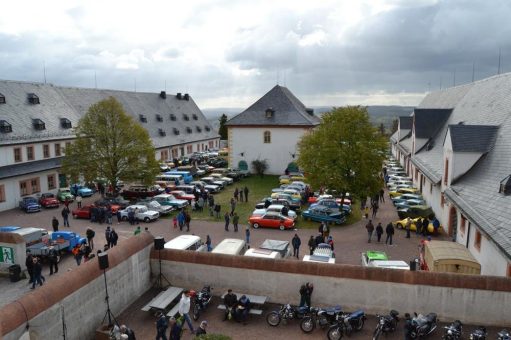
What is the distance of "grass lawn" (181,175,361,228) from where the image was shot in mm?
32766

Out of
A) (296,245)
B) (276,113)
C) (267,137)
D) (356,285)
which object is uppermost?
(276,113)

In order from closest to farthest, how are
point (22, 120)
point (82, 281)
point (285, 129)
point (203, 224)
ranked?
point (82, 281) < point (203, 224) < point (22, 120) < point (285, 129)

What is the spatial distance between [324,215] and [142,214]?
13.7 m

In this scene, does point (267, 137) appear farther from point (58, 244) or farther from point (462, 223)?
point (58, 244)

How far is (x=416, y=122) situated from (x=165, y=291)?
32.4 m

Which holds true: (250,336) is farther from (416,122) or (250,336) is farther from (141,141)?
(416,122)

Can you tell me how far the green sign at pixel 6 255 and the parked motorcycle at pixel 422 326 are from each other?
1876cm

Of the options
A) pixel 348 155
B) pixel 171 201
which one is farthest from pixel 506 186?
pixel 171 201

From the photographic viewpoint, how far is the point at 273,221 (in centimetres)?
3002

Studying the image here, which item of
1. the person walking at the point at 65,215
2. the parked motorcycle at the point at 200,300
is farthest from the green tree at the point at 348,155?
the parked motorcycle at the point at 200,300

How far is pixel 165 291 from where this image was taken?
52.5 feet

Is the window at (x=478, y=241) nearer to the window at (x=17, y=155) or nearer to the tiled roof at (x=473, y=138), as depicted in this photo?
the tiled roof at (x=473, y=138)

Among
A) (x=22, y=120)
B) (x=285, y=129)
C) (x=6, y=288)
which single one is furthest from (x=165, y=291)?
(x=285, y=129)

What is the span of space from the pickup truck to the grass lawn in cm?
1057
